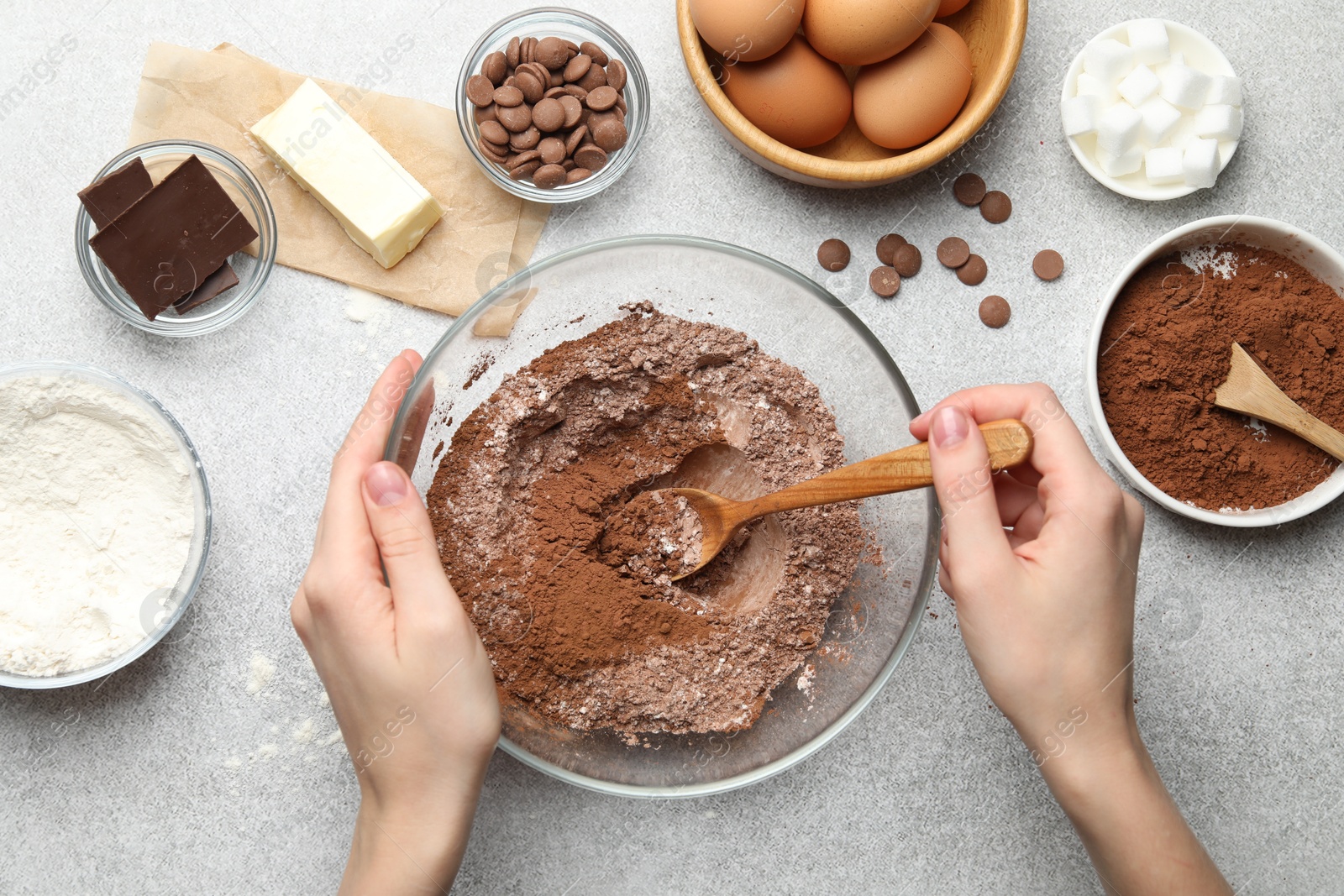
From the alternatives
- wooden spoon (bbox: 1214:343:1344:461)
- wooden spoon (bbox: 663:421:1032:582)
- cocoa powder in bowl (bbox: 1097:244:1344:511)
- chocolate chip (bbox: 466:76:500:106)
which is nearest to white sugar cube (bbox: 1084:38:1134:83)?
cocoa powder in bowl (bbox: 1097:244:1344:511)

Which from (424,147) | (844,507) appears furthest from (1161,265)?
(424,147)

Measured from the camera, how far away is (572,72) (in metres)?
1.90

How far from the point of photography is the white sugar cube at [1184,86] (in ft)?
6.10

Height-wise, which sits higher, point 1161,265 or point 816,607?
point 1161,265

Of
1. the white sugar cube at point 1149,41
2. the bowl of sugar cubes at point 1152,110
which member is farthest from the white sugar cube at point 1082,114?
the white sugar cube at point 1149,41

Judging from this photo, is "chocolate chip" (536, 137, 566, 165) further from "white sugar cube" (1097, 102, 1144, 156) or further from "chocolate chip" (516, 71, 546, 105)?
"white sugar cube" (1097, 102, 1144, 156)

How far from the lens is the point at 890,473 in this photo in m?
1.47

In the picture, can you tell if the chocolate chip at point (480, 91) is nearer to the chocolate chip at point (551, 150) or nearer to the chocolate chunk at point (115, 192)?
the chocolate chip at point (551, 150)

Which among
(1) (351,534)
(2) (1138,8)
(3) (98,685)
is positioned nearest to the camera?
(1) (351,534)

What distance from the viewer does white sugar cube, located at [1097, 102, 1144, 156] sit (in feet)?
6.12

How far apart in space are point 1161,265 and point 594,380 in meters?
1.28

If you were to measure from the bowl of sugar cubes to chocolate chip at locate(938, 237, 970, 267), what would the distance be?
33 cm

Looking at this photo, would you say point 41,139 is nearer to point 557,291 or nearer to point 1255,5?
point 557,291

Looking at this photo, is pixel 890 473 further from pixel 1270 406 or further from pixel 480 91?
pixel 480 91
